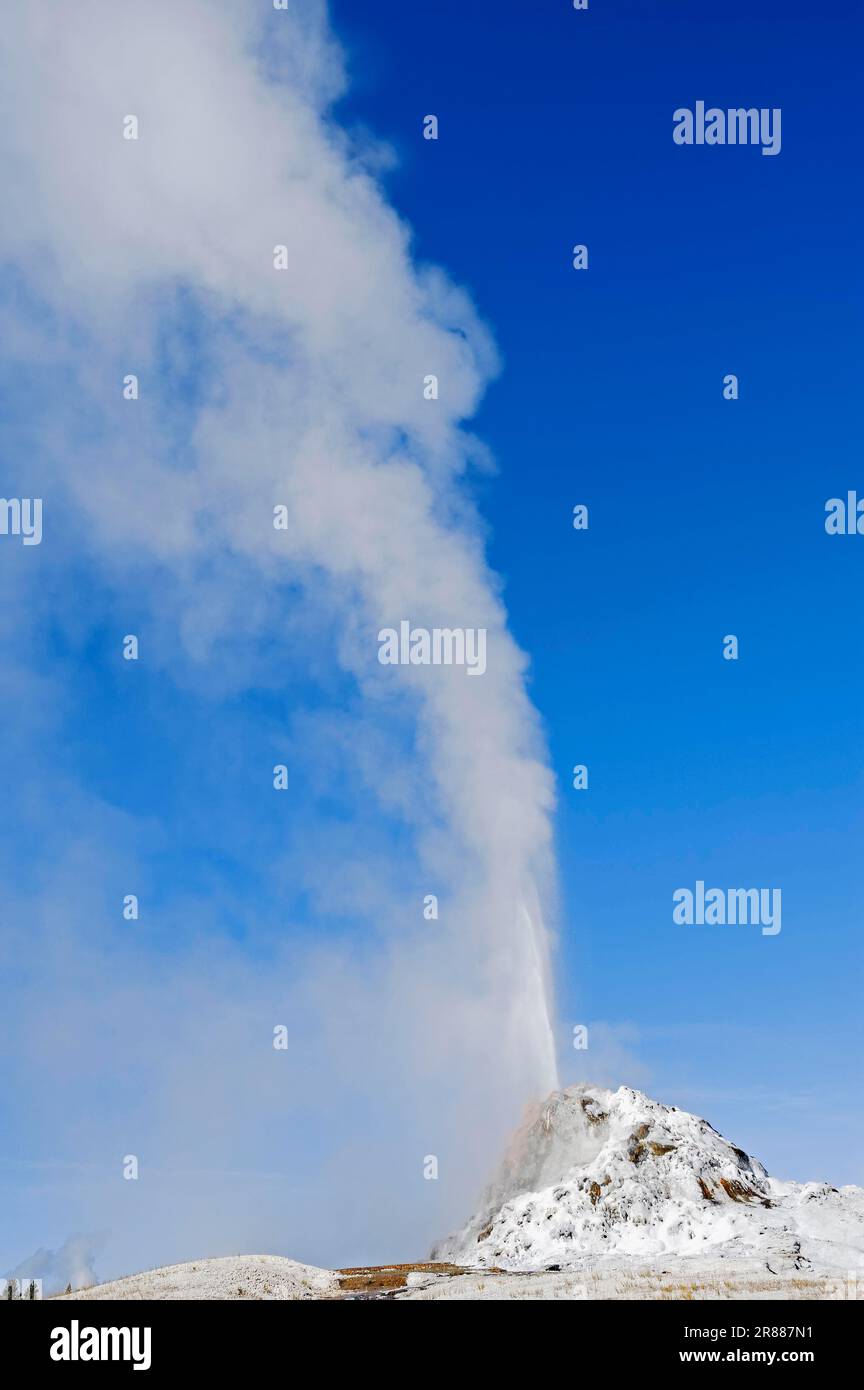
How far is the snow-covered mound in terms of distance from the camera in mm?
85375

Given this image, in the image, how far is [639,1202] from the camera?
98.4 meters

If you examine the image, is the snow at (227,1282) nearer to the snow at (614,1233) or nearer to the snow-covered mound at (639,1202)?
the snow at (614,1233)

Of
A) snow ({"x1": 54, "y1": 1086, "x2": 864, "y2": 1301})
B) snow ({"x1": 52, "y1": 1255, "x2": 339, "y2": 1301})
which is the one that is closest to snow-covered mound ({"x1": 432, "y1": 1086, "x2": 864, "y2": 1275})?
snow ({"x1": 54, "y1": 1086, "x2": 864, "y2": 1301})

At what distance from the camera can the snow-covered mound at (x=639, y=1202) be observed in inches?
3361

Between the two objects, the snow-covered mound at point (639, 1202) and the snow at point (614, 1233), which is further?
the snow-covered mound at point (639, 1202)

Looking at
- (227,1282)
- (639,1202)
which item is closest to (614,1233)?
(639,1202)

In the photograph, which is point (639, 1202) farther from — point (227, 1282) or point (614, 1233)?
point (227, 1282)

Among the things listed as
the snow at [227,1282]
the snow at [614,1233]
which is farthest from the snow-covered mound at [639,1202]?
the snow at [227,1282]

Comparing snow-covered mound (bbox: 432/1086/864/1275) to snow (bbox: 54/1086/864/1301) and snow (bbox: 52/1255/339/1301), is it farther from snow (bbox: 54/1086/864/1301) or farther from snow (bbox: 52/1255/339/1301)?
snow (bbox: 52/1255/339/1301)

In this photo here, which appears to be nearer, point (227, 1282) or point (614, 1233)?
point (227, 1282)
